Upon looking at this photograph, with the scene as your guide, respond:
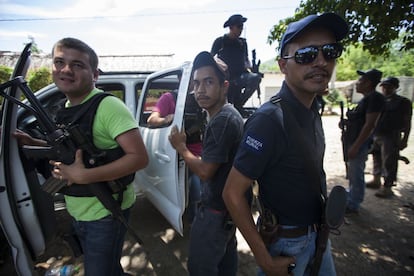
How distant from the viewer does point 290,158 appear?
0.99 metres

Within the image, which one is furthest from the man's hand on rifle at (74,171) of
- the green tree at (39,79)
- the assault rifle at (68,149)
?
the green tree at (39,79)

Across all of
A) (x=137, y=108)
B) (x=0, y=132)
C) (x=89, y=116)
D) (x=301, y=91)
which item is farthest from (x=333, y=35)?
(x=137, y=108)

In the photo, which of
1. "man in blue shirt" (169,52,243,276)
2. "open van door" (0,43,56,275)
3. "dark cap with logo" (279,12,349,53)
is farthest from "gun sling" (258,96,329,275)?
"open van door" (0,43,56,275)

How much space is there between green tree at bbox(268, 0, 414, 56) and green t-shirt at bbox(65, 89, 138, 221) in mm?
2992

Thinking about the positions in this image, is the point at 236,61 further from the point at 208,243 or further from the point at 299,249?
the point at 299,249

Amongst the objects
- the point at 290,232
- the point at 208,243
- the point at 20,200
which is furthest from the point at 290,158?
the point at 20,200

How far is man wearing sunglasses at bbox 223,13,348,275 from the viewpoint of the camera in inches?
38.0

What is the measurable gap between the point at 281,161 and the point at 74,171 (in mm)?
1035

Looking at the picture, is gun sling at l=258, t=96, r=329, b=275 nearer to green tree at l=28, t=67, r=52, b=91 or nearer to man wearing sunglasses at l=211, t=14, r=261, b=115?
man wearing sunglasses at l=211, t=14, r=261, b=115

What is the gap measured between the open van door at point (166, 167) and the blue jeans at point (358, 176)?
2.44m

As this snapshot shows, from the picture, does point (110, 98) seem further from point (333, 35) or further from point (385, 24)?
point (385, 24)

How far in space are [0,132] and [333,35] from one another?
205 cm

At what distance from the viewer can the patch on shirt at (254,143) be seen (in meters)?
0.94

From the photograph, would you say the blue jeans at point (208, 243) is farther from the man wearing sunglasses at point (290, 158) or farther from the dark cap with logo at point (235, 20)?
the dark cap with logo at point (235, 20)
